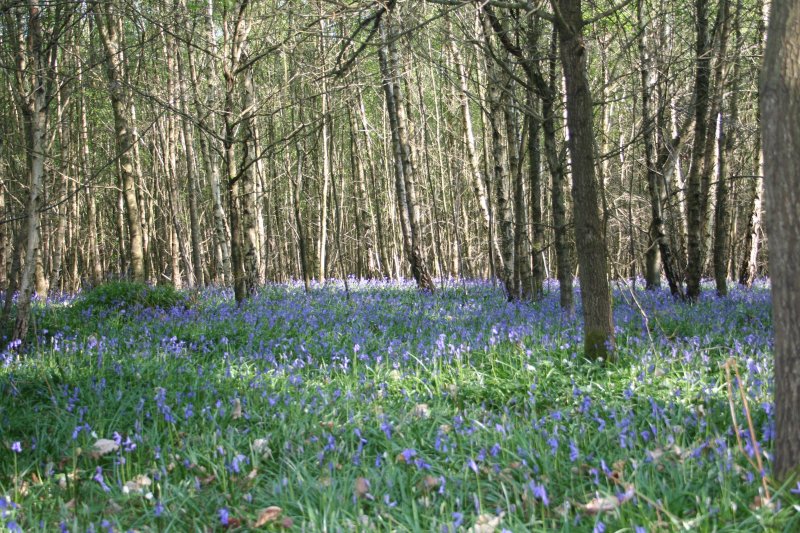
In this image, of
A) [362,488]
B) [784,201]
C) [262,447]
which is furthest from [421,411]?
[784,201]

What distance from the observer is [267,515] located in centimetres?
298

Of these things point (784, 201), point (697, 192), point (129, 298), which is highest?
point (697, 192)

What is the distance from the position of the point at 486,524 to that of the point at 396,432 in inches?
55.1

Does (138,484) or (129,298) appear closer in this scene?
(138,484)

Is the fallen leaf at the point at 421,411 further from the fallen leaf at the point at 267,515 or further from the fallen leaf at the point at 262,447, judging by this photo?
the fallen leaf at the point at 267,515

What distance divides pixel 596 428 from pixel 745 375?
1477 millimetres

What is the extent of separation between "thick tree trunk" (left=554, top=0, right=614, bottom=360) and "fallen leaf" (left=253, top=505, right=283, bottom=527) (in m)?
3.09

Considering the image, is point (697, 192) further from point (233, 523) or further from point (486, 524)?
point (233, 523)

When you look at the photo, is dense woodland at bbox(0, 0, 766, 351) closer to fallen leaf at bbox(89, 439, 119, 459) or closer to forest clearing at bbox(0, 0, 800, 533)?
forest clearing at bbox(0, 0, 800, 533)

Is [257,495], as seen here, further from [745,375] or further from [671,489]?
[745,375]

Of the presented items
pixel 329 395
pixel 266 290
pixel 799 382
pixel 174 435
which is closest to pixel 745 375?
pixel 799 382

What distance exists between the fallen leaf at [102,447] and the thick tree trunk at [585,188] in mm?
3607

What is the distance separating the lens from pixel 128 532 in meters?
2.85

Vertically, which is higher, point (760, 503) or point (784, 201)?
point (784, 201)
